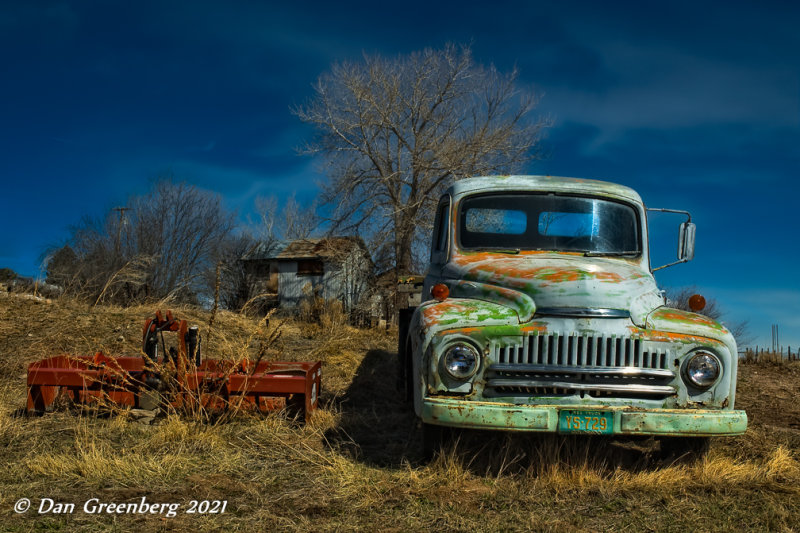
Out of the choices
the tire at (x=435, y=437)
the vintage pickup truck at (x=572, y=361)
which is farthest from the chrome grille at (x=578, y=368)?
the tire at (x=435, y=437)

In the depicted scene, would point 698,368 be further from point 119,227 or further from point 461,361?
point 119,227

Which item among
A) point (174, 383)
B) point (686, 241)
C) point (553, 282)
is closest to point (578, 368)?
point (553, 282)

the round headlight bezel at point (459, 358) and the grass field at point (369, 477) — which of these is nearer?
the grass field at point (369, 477)

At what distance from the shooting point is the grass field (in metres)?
3.81

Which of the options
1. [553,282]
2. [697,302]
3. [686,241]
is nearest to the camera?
[553,282]

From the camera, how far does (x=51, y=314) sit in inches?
439

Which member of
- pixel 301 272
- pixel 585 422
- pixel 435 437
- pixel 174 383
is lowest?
pixel 435 437

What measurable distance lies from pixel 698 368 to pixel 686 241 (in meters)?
2.12

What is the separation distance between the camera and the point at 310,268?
102ft

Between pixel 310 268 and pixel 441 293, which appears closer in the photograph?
pixel 441 293

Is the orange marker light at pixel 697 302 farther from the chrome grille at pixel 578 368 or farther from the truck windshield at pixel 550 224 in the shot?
the chrome grille at pixel 578 368

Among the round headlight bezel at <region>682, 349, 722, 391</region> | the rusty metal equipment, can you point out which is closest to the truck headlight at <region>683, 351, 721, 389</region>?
the round headlight bezel at <region>682, 349, 722, 391</region>

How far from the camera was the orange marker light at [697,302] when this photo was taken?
5199 mm

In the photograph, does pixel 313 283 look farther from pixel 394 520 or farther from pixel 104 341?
pixel 394 520
